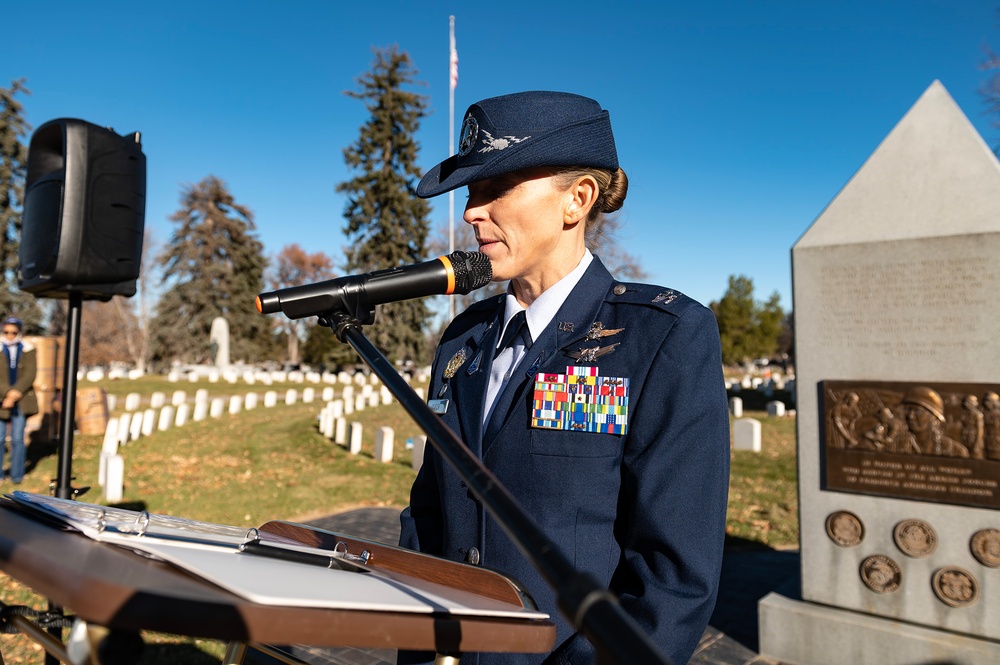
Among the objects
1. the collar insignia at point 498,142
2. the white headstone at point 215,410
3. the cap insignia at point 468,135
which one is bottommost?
the white headstone at point 215,410

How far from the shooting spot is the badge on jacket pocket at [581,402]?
175cm

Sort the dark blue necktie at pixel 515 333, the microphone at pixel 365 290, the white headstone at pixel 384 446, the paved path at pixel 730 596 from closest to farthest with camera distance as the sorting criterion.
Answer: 1. the microphone at pixel 365 290
2. the dark blue necktie at pixel 515 333
3. the paved path at pixel 730 596
4. the white headstone at pixel 384 446

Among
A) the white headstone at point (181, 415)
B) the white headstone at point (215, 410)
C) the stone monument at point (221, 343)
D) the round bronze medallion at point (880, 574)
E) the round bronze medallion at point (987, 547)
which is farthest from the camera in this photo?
the stone monument at point (221, 343)

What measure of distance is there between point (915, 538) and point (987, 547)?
367 millimetres

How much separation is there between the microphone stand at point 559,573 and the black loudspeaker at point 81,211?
3.19 metres

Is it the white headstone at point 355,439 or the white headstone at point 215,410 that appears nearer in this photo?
the white headstone at point 355,439

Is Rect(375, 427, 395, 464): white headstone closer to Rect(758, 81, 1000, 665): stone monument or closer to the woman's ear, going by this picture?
Rect(758, 81, 1000, 665): stone monument

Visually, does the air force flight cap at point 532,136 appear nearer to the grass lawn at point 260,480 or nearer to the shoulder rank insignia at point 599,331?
the shoulder rank insignia at point 599,331

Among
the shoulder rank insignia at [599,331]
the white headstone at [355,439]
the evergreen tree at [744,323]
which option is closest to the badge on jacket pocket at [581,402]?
the shoulder rank insignia at [599,331]

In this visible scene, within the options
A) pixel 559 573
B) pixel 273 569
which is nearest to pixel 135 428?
pixel 273 569

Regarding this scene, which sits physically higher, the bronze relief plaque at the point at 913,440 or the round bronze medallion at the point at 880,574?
the bronze relief plaque at the point at 913,440

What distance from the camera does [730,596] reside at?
619 cm

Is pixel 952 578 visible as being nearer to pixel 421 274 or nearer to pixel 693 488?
pixel 693 488

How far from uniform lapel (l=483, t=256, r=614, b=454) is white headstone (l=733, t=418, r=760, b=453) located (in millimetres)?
14502
